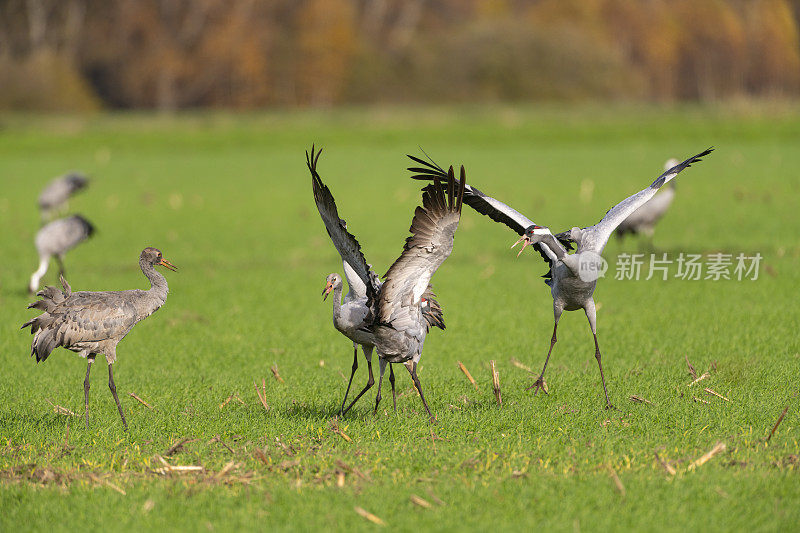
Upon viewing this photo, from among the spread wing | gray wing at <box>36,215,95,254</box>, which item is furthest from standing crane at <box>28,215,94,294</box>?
the spread wing

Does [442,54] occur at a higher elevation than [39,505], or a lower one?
higher

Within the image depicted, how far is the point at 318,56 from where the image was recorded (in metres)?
67.0

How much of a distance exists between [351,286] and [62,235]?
8.14m

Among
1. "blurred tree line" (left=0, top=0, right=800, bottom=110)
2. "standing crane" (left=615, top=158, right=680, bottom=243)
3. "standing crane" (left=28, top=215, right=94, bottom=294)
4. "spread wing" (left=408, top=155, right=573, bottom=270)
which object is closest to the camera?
"spread wing" (left=408, top=155, right=573, bottom=270)

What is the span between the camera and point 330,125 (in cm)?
4675

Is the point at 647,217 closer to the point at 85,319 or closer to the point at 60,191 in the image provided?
the point at 85,319

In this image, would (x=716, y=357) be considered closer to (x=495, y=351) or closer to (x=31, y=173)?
(x=495, y=351)

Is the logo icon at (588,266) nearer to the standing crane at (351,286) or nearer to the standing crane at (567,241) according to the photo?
the standing crane at (567,241)

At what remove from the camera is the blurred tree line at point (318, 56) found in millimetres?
64750

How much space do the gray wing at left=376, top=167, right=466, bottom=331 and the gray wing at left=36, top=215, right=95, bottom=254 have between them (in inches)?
339

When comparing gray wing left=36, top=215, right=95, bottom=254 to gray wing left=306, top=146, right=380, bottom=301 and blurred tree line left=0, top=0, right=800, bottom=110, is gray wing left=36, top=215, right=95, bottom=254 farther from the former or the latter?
blurred tree line left=0, top=0, right=800, bottom=110

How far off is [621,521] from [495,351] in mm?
4518

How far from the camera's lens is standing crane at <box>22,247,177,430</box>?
25.2ft

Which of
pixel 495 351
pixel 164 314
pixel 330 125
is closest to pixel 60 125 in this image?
pixel 330 125
